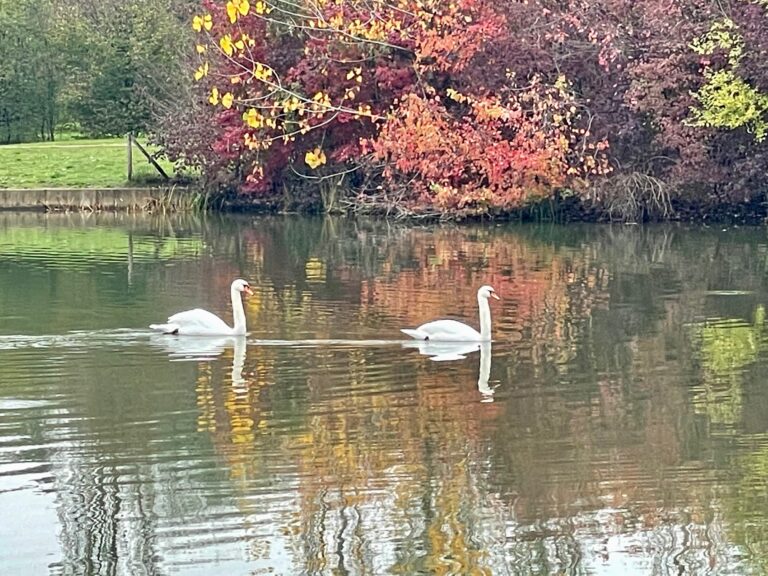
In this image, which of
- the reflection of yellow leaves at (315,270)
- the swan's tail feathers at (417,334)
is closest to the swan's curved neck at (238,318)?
the swan's tail feathers at (417,334)

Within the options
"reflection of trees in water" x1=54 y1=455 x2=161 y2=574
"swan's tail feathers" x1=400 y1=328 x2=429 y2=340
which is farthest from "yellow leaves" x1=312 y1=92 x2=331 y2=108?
"reflection of trees in water" x1=54 y1=455 x2=161 y2=574

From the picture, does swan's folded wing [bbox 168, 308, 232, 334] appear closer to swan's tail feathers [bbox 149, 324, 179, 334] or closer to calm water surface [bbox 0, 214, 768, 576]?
swan's tail feathers [bbox 149, 324, 179, 334]

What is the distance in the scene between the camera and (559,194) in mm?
36062

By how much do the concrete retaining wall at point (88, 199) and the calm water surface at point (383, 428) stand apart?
17064 mm

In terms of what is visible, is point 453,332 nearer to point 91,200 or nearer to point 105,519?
point 105,519

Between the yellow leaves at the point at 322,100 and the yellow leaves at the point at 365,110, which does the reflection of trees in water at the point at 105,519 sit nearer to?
the yellow leaves at the point at 322,100

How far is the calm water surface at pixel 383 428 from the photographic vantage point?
336 inches

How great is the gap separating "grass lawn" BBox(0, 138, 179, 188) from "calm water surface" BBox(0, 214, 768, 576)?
62.7 ft

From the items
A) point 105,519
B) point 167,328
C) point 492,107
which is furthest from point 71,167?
point 105,519

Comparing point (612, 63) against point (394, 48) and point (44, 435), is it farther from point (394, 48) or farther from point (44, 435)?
point (44, 435)

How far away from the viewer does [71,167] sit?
145ft

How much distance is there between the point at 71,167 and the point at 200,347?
29428 millimetres

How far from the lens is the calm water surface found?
8.55 metres

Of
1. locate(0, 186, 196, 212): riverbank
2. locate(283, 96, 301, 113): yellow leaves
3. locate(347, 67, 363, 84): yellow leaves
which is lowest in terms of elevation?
locate(0, 186, 196, 212): riverbank
